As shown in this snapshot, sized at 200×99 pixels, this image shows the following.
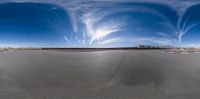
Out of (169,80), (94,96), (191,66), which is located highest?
(191,66)

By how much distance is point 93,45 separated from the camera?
4.85 m

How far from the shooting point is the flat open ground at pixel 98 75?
519cm

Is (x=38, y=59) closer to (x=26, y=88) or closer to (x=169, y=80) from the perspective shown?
(x=26, y=88)

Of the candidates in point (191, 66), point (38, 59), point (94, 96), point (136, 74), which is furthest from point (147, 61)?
point (38, 59)

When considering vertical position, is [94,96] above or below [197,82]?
below

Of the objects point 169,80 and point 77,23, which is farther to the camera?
point 169,80

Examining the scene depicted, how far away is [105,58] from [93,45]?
898mm

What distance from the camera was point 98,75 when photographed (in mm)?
5574

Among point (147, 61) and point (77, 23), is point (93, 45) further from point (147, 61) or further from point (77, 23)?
point (147, 61)

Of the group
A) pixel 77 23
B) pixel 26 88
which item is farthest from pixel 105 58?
pixel 26 88

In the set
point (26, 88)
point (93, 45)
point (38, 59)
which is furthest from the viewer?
point (38, 59)

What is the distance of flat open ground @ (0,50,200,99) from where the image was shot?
5.19 metres

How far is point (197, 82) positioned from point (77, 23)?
2338 mm

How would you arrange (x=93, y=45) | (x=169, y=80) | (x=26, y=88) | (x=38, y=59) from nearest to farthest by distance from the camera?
(x=93, y=45), (x=26, y=88), (x=169, y=80), (x=38, y=59)
